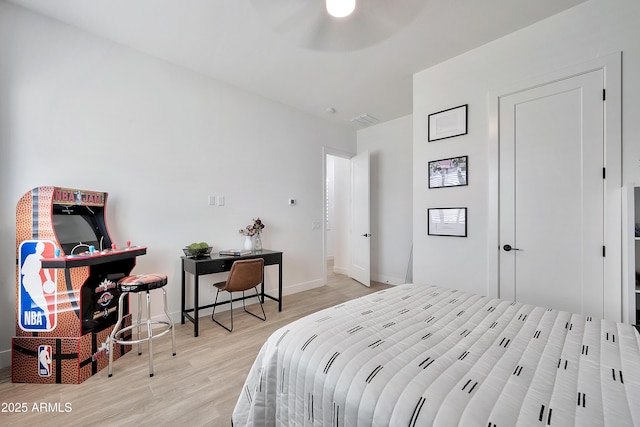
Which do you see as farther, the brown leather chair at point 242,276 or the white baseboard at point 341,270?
the white baseboard at point 341,270

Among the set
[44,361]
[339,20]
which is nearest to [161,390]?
[44,361]

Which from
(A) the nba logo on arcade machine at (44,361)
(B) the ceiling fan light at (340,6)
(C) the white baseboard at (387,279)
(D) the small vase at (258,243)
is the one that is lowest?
(C) the white baseboard at (387,279)

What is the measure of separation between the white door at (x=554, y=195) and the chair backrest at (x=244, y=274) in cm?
256

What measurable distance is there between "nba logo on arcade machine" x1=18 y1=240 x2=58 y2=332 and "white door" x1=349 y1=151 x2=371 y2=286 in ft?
12.7

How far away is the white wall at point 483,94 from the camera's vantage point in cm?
198

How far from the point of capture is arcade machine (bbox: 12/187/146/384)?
6.32ft

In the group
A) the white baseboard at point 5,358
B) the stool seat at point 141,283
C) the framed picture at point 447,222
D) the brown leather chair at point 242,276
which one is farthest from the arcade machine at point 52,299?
the framed picture at point 447,222

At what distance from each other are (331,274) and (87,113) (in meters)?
4.61

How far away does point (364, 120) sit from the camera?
464 centimetres

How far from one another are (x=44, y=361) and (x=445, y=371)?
275 cm

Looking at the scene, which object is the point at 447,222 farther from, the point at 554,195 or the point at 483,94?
the point at 483,94

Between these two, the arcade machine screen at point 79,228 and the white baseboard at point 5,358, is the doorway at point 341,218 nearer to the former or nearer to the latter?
the arcade machine screen at point 79,228

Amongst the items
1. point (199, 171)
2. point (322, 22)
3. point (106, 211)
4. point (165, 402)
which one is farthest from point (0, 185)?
point (322, 22)

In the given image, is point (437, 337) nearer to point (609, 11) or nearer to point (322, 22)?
point (322, 22)
